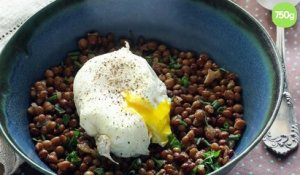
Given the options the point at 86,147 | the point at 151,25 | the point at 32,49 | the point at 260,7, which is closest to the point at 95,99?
the point at 86,147

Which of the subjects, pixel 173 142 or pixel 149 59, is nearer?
pixel 173 142

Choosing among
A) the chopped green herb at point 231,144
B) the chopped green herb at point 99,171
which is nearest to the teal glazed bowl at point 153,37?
the chopped green herb at point 231,144

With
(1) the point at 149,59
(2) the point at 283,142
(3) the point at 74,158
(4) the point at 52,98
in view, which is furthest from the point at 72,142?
(2) the point at 283,142

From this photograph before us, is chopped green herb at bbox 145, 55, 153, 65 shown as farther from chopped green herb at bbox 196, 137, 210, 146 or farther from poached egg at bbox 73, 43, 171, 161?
chopped green herb at bbox 196, 137, 210, 146

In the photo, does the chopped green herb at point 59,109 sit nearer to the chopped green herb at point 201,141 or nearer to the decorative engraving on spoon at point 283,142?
the chopped green herb at point 201,141

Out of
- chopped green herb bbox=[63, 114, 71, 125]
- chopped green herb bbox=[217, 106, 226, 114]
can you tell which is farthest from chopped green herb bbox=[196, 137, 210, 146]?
chopped green herb bbox=[63, 114, 71, 125]

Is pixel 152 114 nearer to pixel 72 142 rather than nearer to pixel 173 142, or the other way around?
pixel 173 142

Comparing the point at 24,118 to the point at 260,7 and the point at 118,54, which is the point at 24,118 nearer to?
the point at 118,54
